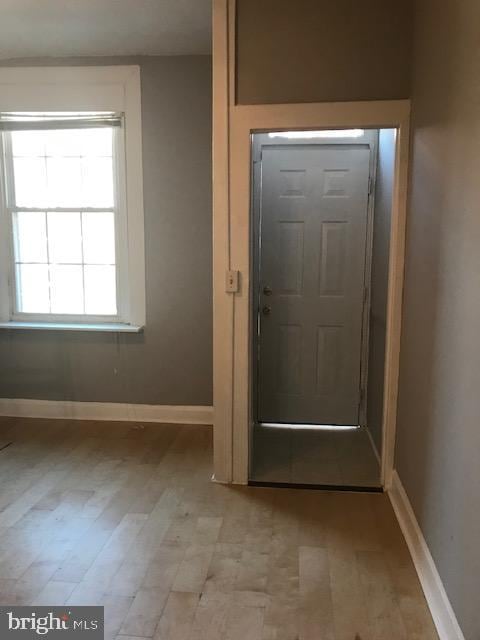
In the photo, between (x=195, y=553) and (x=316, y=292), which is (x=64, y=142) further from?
(x=195, y=553)

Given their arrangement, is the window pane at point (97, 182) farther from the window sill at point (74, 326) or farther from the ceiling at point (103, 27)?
the window sill at point (74, 326)

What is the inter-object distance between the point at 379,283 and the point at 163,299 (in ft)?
5.07

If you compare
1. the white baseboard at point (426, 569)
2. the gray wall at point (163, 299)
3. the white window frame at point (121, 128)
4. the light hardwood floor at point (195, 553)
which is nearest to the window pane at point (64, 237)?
the white window frame at point (121, 128)

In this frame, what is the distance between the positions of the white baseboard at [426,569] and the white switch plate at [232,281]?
1334mm

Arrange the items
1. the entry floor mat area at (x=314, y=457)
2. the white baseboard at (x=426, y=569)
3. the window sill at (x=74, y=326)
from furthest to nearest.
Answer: the window sill at (x=74, y=326)
the entry floor mat area at (x=314, y=457)
the white baseboard at (x=426, y=569)

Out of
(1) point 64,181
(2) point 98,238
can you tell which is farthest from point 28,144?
(2) point 98,238

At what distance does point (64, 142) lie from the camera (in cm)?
374

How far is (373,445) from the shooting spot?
11.4ft

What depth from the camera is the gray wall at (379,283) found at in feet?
10.3

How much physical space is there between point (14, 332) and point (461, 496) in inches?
132

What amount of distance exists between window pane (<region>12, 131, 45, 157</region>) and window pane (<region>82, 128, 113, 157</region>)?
33 centimetres

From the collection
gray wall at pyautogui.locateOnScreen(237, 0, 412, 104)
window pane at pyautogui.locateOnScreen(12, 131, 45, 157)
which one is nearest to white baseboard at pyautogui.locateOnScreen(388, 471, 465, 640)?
gray wall at pyautogui.locateOnScreen(237, 0, 412, 104)

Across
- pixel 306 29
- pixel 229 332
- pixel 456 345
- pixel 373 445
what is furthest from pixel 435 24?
pixel 373 445

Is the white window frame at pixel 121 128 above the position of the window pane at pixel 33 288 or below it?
above
